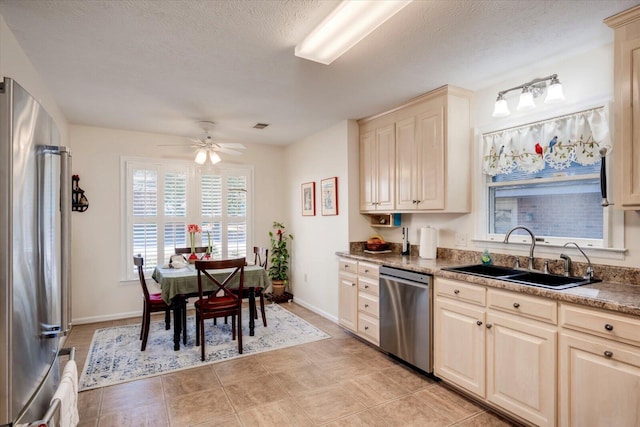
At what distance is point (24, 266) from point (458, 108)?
3.27 metres

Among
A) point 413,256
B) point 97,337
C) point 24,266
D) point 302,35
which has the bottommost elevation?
point 97,337

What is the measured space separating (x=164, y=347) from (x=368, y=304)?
2192mm

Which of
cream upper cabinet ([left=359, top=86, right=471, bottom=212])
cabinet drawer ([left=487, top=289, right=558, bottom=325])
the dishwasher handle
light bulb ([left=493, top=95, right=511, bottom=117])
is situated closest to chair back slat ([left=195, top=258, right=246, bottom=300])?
the dishwasher handle

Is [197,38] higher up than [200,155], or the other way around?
[197,38]

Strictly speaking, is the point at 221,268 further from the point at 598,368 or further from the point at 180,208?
the point at 598,368

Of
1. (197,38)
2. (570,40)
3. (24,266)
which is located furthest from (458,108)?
(24,266)

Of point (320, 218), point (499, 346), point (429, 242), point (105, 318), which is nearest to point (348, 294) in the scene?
point (429, 242)

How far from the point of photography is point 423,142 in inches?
133

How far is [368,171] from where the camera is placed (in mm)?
4145

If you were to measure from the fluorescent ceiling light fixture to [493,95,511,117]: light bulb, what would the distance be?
1397mm

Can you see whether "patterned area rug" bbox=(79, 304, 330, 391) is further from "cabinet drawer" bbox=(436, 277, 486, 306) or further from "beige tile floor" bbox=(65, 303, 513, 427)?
"cabinet drawer" bbox=(436, 277, 486, 306)

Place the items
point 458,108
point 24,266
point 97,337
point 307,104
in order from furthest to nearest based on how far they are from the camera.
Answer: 1. point 97,337
2. point 307,104
3. point 458,108
4. point 24,266

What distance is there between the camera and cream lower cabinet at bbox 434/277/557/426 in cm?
207

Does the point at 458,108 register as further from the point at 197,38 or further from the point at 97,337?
the point at 97,337
